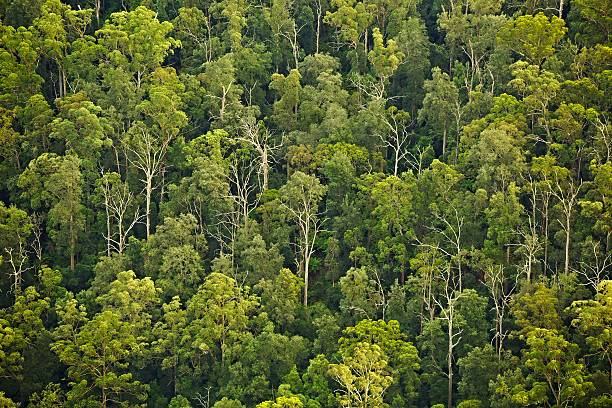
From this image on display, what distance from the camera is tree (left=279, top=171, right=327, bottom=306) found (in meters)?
51.4

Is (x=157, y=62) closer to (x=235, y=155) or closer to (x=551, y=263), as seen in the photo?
(x=235, y=155)

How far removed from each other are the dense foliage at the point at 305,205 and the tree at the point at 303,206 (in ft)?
0.39

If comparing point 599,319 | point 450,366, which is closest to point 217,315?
point 450,366

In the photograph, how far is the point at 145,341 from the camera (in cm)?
4912

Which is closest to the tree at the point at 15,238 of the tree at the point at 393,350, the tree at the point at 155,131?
the tree at the point at 155,131

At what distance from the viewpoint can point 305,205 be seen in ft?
168

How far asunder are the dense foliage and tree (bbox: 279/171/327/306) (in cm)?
12

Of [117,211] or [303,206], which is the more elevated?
[303,206]

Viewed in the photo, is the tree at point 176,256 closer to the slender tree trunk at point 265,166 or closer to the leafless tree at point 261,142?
the slender tree trunk at point 265,166

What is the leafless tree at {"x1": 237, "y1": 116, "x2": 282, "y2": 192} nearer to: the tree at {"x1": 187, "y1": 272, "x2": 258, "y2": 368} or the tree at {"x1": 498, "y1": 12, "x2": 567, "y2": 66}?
the tree at {"x1": 187, "y1": 272, "x2": 258, "y2": 368}

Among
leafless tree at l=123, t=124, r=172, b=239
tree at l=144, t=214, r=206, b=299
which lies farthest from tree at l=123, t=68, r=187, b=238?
tree at l=144, t=214, r=206, b=299

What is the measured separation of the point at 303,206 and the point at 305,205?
445mm

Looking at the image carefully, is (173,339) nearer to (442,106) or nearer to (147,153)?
(147,153)

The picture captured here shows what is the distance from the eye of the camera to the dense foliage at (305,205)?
46.8 meters
